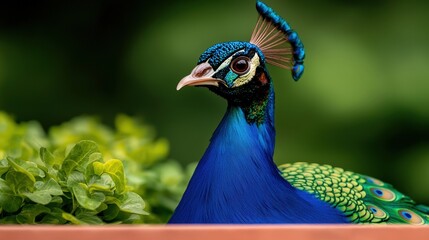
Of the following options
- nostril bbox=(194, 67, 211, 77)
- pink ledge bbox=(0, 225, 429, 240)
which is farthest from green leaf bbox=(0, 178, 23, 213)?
nostril bbox=(194, 67, 211, 77)

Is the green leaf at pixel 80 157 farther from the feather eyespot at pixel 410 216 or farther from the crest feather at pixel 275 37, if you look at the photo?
the feather eyespot at pixel 410 216

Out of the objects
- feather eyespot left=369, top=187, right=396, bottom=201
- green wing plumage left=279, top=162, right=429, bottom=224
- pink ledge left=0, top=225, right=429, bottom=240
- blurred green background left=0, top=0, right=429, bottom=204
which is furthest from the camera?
blurred green background left=0, top=0, right=429, bottom=204

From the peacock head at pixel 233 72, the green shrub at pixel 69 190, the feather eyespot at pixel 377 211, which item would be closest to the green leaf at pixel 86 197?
the green shrub at pixel 69 190

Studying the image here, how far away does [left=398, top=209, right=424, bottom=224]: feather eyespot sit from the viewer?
62.3 inches

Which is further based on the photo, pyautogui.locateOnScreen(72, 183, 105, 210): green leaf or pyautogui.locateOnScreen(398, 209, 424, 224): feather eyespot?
pyautogui.locateOnScreen(398, 209, 424, 224): feather eyespot

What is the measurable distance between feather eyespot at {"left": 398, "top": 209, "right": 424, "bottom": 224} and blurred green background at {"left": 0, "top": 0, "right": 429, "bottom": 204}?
1.50 m

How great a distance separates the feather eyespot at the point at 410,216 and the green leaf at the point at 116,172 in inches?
23.1

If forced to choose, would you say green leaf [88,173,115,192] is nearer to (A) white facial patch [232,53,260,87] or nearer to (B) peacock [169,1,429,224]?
(B) peacock [169,1,429,224]

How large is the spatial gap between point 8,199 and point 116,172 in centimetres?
20

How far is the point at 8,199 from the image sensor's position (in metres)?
1.31

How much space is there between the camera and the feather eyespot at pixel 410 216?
5.19 ft

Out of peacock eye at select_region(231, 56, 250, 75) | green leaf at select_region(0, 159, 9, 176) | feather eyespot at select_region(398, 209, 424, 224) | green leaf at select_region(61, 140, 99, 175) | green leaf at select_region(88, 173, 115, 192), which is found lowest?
feather eyespot at select_region(398, 209, 424, 224)

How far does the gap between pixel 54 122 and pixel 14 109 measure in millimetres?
199

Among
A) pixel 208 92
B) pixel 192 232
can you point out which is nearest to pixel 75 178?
pixel 192 232
